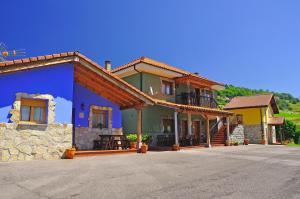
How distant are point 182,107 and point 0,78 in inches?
448

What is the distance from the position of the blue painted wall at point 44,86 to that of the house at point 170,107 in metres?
7.72

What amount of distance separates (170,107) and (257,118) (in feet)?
59.4

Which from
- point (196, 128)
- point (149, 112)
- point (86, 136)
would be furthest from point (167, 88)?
point (86, 136)

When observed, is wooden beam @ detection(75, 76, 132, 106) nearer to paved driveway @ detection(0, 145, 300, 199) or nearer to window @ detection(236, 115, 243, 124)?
paved driveway @ detection(0, 145, 300, 199)

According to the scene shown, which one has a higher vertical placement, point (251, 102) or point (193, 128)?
point (251, 102)

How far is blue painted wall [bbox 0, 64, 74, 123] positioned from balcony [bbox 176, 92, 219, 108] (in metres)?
12.2

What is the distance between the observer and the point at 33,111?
39.1 feet

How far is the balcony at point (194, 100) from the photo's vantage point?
75.8 ft

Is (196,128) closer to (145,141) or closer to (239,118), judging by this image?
(145,141)

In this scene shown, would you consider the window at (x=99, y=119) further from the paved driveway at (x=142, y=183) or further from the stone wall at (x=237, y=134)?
the stone wall at (x=237, y=134)

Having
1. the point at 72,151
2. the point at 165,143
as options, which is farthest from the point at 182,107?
the point at 72,151

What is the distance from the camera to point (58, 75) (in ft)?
40.4

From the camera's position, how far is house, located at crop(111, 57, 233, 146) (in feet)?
67.6

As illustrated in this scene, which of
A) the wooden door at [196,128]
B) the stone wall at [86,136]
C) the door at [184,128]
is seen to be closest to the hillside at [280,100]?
the wooden door at [196,128]
